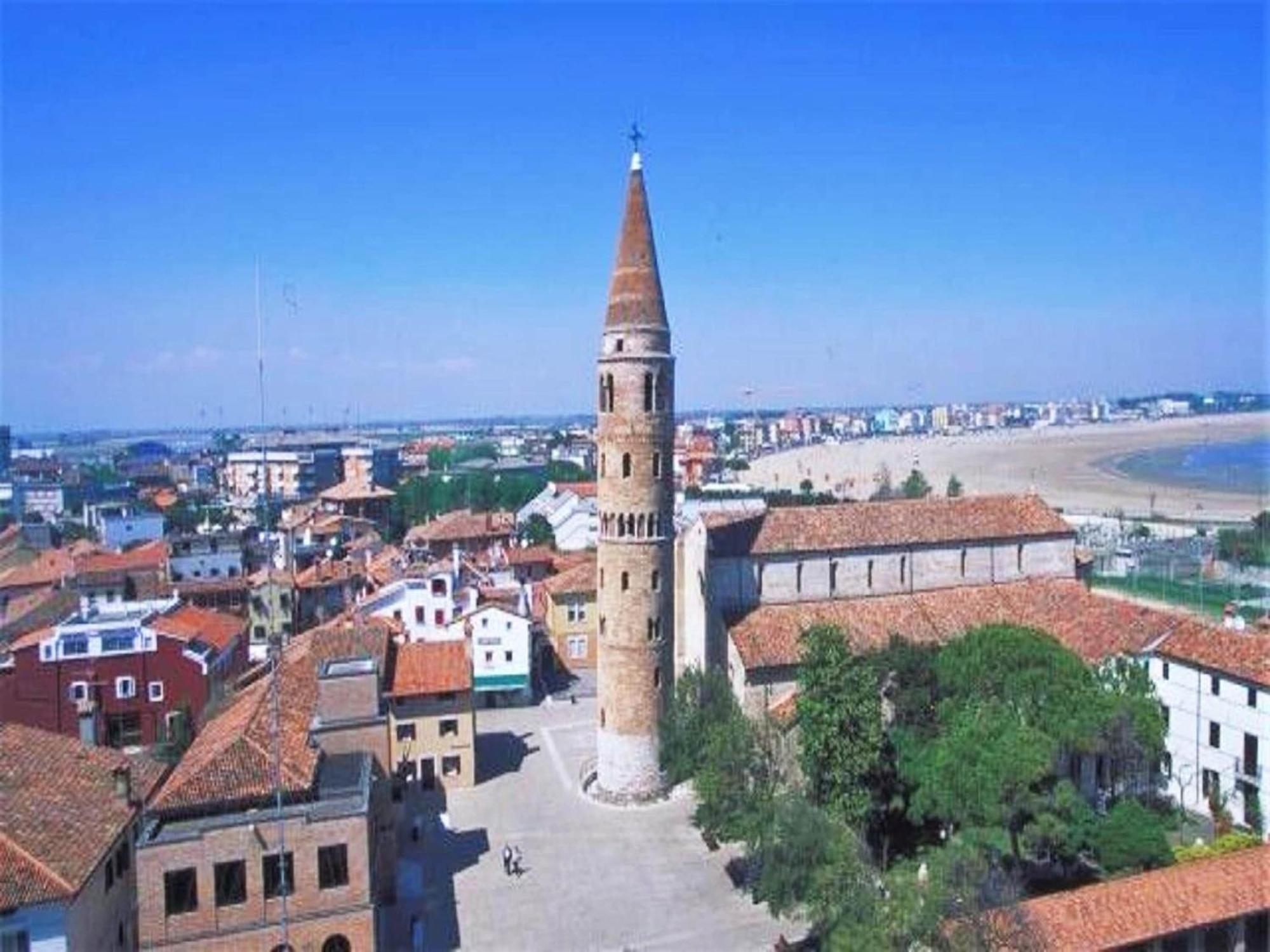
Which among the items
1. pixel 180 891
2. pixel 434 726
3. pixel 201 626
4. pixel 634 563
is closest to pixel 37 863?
pixel 180 891

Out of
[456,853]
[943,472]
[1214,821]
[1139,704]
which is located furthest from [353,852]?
[943,472]

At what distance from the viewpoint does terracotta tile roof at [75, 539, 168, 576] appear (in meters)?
70.7

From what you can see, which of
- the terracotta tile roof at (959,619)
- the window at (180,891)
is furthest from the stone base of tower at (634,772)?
the window at (180,891)

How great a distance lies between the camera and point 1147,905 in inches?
1035

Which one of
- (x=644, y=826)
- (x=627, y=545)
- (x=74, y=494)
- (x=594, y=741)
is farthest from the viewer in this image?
(x=74, y=494)

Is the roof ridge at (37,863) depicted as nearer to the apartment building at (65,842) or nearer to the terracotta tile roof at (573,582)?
the apartment building at (65,842)

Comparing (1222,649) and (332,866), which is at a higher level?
(1222,649)

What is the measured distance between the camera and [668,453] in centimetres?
4194

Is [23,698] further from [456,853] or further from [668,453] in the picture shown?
[668,453]

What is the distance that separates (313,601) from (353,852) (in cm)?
5011

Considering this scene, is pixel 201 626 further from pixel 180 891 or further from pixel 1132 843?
pixel 1132 843

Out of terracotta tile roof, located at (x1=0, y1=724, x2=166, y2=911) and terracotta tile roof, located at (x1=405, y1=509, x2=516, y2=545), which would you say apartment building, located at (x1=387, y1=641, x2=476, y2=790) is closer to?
terracotta tile roof, located at (x1=0, y1=724, x2=166, y2=911)

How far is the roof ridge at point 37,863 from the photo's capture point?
76.3ft

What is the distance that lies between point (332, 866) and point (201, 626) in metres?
29.9
